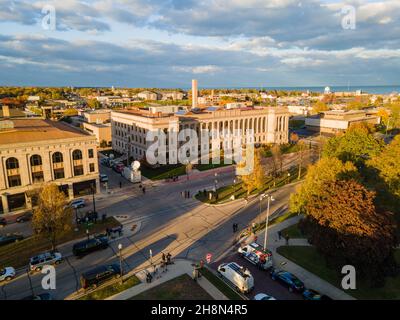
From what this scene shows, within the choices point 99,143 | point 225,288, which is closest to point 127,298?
point 225,288

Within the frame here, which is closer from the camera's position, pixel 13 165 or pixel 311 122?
pixel 13 165

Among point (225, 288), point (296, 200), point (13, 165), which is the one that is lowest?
point (225, 288)

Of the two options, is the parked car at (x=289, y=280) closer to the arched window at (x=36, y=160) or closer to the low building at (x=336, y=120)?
the arched window at (x=36, y=160)

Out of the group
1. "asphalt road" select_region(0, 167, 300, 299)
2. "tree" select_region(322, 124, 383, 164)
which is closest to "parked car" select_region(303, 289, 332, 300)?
"asphalt road" select_region(0, 167, 300, 299)

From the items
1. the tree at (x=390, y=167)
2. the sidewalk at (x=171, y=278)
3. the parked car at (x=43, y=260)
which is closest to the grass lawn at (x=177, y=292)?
the sidewalk at (x=171, y=278)

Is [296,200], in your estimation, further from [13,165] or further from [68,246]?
[13,165]

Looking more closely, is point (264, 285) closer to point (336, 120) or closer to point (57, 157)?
point (57, 157)

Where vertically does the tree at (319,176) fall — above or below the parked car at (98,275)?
above
